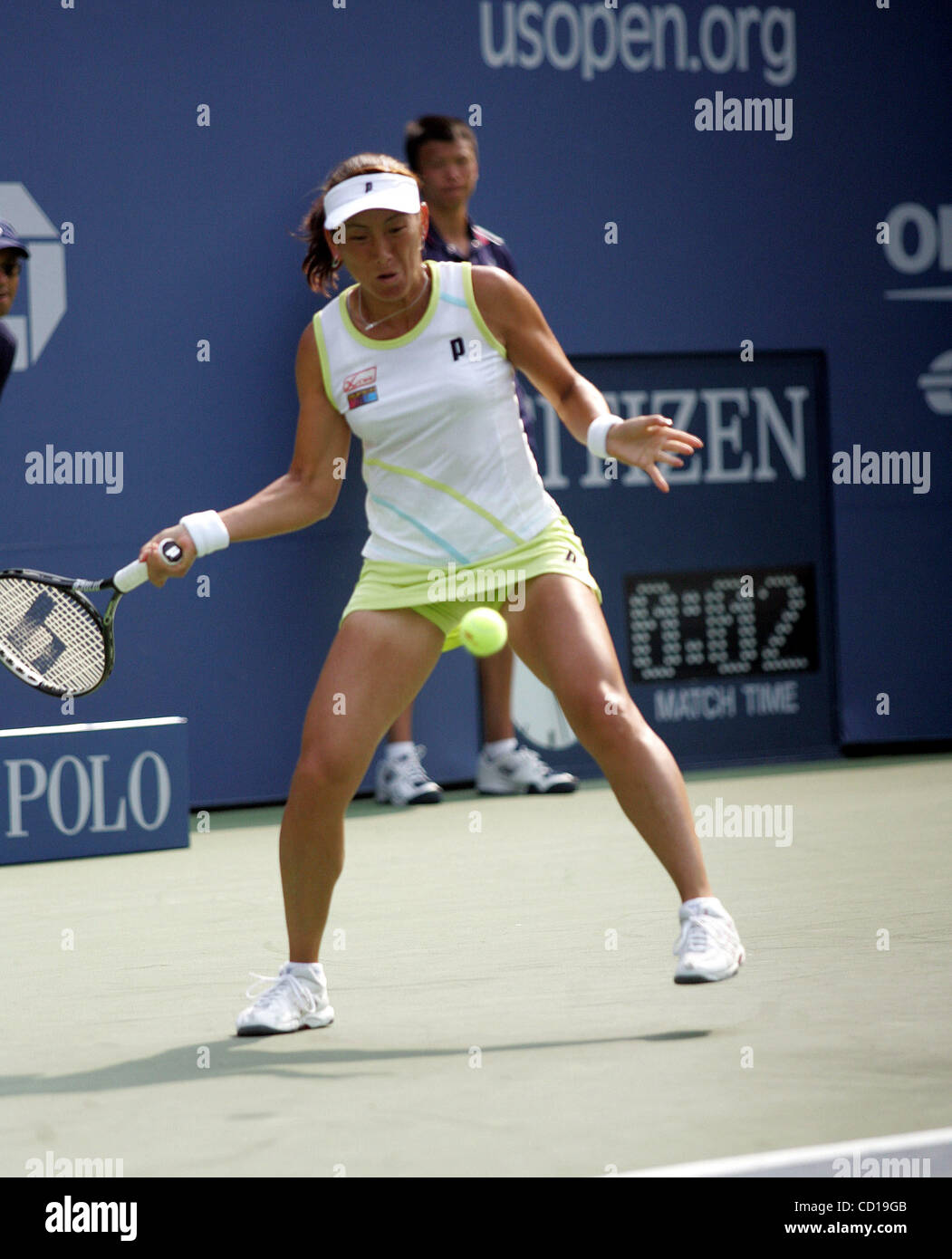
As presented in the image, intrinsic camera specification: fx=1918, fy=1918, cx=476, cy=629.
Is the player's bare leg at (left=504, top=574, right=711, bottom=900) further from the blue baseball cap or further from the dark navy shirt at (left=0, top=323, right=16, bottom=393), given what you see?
the dark navy shirt at (left=0, top=323, right=16, bottom=393)

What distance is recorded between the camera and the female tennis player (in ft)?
11.0

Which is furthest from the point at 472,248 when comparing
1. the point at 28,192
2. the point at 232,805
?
the point at 232,805

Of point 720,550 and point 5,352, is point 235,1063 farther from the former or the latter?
point 720,550

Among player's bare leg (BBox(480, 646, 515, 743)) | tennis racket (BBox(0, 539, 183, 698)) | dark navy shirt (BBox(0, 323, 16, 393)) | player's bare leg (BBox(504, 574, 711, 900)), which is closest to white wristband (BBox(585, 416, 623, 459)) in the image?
player's bare leg (BBox(504, 574, 711, 900))

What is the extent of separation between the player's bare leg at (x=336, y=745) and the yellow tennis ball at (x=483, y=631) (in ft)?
0.28

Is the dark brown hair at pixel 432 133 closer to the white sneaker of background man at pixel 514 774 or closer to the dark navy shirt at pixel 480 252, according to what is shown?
the dark navy shirt at pixel 480 252

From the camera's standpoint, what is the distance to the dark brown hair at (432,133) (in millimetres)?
6461

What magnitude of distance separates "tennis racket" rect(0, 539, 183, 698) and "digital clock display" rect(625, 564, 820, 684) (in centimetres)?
372

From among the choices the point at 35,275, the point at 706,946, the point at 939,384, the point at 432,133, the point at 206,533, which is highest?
the point at 432,133

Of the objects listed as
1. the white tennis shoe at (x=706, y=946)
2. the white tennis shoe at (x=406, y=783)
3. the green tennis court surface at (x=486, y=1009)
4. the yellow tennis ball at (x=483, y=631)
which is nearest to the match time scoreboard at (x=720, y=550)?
the white tennis shoe at (x=406, y=783)

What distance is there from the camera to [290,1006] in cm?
344

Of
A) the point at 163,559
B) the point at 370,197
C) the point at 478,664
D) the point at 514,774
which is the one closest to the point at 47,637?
the point at 163,559

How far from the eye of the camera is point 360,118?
698cm

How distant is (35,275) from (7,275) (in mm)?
1785
